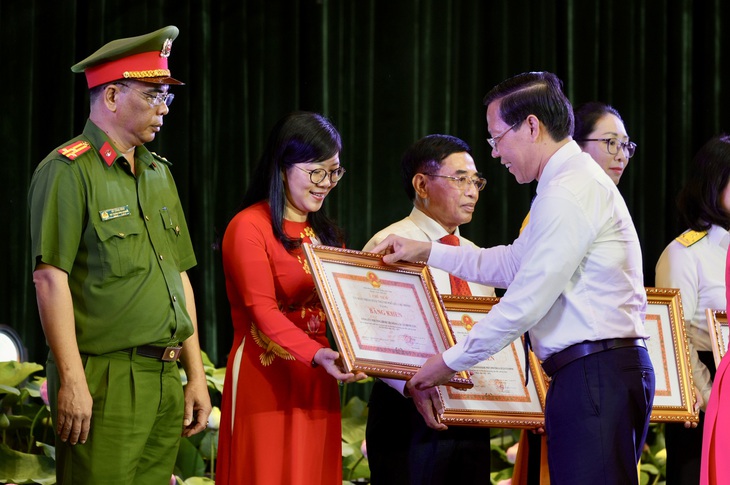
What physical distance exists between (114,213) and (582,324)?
1.19 m

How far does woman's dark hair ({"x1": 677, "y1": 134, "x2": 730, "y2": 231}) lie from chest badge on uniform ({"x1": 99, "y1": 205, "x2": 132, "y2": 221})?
1.98 metres

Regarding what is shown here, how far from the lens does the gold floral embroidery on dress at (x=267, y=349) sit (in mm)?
2828

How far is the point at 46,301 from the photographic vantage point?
2.37 meters

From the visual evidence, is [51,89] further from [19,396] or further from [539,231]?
[539,231]

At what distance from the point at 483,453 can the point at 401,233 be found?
72 cm

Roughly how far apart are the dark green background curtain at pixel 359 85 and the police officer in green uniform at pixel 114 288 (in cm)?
181

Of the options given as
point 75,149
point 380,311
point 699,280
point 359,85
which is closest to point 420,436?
point 380,311

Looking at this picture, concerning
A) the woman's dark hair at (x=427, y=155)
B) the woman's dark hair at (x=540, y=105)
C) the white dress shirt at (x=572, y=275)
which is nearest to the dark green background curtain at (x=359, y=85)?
the woman's dark hair at (x=427, y=155)

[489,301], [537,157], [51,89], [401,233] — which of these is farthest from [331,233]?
[51,89]

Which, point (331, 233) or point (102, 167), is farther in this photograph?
point (331, 233)

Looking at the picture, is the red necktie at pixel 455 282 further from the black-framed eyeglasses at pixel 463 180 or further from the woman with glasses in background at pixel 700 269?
the woman with glasses in background at pixel 700 269

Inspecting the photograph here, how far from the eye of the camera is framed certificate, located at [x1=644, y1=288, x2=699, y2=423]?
311cm

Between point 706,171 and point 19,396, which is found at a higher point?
point 706,171

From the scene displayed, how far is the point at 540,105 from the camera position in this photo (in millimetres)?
2576
